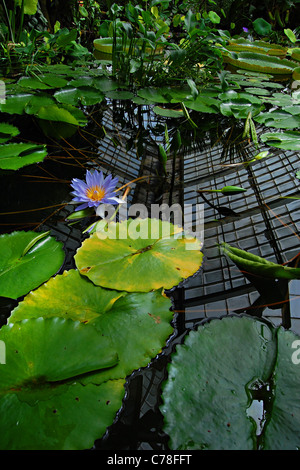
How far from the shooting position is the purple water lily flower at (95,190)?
0.95m

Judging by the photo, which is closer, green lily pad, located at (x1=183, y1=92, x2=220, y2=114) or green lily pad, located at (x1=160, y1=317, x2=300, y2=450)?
green lily pad, located at (x1=160, y1=317, x2=300, y2=450)

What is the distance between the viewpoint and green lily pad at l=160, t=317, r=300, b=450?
0.49m

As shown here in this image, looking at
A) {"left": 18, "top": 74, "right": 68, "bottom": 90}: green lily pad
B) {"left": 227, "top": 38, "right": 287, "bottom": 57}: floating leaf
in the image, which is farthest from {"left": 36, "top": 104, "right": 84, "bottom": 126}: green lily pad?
{"left": 227, "top": 38, "right": 287, "bottom": 57}: floating leaf

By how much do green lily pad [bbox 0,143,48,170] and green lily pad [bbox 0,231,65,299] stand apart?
42 centimetres

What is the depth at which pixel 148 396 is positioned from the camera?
0.58m

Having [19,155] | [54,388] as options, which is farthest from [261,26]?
[54,388]

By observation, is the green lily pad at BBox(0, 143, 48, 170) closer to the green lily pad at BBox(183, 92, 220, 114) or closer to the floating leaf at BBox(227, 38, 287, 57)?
the green lily pad at BBox(183, 92, 220, 114)

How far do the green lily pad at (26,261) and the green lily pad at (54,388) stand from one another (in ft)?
0.52

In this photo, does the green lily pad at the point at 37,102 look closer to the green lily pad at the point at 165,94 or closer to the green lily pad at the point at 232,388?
the green lily pad at the point at 165,94

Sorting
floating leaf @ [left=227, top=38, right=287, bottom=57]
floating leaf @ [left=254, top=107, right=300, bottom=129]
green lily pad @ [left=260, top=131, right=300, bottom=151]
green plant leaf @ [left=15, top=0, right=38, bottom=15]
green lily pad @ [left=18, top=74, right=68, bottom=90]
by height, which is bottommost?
green lily pad @ [left=260, top=131, right=300, bottom=151]

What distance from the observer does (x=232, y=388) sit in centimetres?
55

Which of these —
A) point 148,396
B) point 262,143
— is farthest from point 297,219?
point 148,396

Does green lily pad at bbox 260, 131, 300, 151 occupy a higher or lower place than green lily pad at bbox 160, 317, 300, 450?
higher
